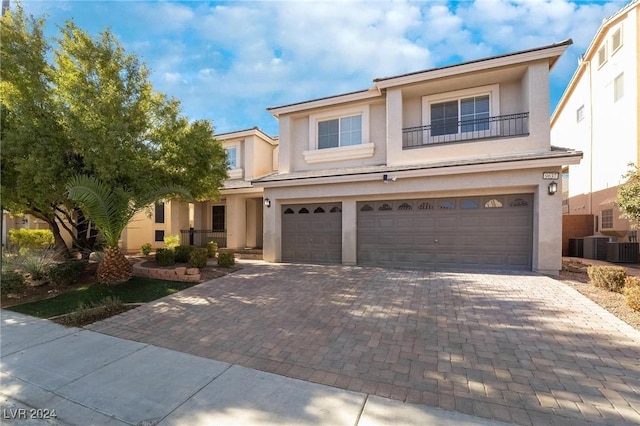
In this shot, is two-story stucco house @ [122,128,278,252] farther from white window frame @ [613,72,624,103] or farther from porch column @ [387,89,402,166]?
white window frame @ [613,72,624,103]

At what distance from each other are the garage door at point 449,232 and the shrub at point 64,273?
9.28 meters

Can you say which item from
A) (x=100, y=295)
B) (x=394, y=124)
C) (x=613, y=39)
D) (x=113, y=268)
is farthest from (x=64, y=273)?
(x=613, y=39)

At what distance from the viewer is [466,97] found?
36.1 ft

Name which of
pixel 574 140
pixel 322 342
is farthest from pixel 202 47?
pixel 574 140

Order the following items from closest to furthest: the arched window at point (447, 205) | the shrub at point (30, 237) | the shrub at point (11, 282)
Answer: the shrub at point (11, 282) < the arched window at point (447, 205) < the shrub at point (30, 237)

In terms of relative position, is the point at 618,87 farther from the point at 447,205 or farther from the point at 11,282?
the point at 11,282

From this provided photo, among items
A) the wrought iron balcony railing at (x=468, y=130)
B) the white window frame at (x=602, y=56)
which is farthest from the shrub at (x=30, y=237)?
the white window frame at (x=602, y=56)

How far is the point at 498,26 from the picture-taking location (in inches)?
Answer: 385

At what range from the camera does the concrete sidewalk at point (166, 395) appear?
9.12ft

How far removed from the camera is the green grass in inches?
253

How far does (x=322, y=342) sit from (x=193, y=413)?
6.73 feet

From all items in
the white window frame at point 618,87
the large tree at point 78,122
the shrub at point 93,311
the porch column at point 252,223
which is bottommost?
the shrub at point 93,311

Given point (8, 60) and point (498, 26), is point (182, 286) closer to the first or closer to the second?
point (8, 60)

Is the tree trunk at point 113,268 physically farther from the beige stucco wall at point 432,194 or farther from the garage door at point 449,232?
the garage door at point 449,232
